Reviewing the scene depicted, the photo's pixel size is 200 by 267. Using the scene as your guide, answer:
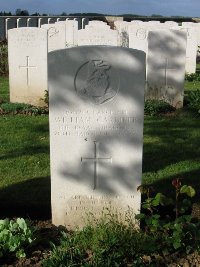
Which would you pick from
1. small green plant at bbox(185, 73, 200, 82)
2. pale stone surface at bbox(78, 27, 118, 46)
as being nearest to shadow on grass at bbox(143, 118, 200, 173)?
pale stone surface at bbox(78, 27, 118, 46)

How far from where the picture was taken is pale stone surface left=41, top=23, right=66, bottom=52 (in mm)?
13523

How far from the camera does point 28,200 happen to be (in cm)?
509

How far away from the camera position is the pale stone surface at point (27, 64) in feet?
29.2

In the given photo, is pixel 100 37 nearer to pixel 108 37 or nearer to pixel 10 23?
pixel 108 37

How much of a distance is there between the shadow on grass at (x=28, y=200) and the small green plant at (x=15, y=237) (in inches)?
23.4

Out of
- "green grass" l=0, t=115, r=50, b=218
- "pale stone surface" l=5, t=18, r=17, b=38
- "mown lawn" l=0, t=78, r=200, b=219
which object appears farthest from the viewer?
"pale stone surface" l=5, t=18, r=17, b=38

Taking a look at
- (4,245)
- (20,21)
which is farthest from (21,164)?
(20,21)

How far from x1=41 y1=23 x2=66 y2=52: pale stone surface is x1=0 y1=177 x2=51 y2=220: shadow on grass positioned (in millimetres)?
8276

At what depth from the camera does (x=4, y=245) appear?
3.87 m

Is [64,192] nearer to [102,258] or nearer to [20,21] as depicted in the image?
[102,258]

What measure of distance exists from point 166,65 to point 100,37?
1.69 meters

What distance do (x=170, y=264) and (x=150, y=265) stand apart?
19 cm

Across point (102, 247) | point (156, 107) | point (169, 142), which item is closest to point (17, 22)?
point (156, 107)

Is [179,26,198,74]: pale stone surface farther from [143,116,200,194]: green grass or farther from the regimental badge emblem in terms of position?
the regimental badge emblem
